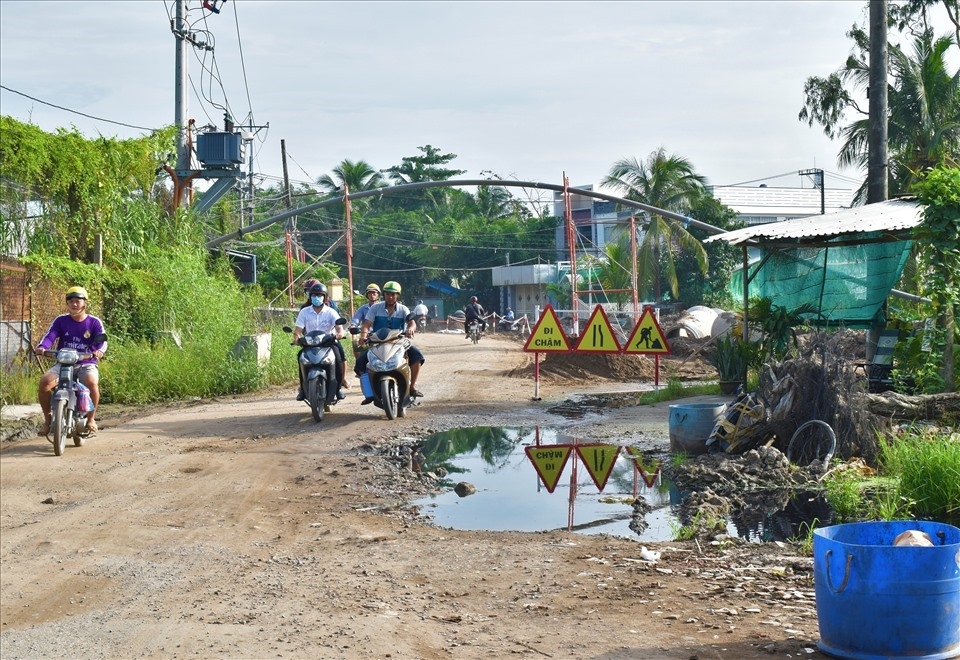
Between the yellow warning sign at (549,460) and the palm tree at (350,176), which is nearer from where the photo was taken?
the yellow warning sign at (549,460)

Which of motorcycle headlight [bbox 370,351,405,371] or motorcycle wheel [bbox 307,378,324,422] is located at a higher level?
motorcycle headlight [bbox 370,351,405,371]

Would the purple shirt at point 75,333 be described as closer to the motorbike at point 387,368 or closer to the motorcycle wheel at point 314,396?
the motorcycle wheel at point 314,396

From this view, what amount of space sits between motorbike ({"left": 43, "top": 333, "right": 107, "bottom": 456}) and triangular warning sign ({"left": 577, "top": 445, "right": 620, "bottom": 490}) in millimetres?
5625

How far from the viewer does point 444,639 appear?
530cm

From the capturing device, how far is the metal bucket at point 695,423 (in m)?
10.6

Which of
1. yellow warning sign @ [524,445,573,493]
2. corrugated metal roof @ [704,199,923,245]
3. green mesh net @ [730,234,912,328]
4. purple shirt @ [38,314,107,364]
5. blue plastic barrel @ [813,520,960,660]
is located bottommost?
yellow warning sign @ [524,445,573,493]

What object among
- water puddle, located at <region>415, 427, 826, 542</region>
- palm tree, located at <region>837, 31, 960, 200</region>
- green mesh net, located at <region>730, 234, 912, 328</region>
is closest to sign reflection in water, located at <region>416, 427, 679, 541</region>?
water puddle, located at <region>415, 427, 826, 542</region>

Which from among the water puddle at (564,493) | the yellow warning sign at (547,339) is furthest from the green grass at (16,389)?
the yellow warning sign at (547,339)

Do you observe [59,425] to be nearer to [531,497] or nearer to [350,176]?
[531,497]

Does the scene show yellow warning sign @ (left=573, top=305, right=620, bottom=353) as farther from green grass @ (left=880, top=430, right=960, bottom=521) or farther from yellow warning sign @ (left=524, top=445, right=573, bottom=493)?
green grass @ (left=880, top=430, right=960, bottom=521)

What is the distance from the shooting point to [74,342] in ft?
38.7

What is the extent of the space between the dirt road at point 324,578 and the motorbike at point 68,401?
562 millimetres

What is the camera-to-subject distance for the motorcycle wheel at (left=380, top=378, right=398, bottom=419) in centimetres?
1342

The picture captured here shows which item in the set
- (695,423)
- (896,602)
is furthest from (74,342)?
(896,602)
